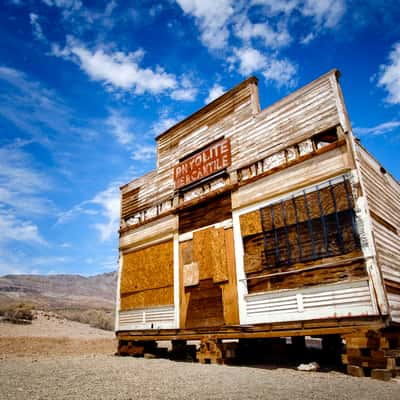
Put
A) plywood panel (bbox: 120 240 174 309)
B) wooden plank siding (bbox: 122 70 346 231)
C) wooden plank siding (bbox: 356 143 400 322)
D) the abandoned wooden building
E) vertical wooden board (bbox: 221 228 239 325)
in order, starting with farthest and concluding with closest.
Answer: plywood panel (bbox: 120 240 174 309) < vertical wooden board (bbox: 221 228 239 325) < wooden plank siding (bbox: 122 70 346 231) < wooden plank siding (bbox: 356 143 400 322) < the abandoned wooden building

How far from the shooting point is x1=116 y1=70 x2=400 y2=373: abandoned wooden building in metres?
7.50

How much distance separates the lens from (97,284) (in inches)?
4759

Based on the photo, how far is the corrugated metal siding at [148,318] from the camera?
37.9 ft

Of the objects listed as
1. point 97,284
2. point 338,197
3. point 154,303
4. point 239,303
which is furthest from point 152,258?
point 97,284

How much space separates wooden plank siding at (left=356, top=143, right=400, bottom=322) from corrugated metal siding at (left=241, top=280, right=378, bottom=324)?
2.20 ft

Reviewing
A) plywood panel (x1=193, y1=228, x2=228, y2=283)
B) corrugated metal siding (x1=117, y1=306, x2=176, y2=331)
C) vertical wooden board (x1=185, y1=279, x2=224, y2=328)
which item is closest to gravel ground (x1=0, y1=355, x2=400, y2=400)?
vertical wooden board (x1=185, y1=279, x2=224, y2=328)

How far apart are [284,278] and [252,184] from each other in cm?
305

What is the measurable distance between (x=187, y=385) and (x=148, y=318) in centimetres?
688

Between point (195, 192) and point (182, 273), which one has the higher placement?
point (195, 192)

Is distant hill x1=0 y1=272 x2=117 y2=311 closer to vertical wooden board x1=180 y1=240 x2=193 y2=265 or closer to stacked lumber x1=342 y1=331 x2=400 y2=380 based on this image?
vertical wooden board x1=180 y1=240 x2=193 y2=265

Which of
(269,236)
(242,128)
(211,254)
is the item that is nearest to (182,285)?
(211,254)

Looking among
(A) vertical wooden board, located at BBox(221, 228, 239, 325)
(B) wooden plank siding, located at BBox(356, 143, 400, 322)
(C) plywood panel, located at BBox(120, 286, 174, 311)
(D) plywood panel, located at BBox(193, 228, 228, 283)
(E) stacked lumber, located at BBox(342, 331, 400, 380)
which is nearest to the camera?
(E) stacked lumber, located at BBox(342, 331, 400, 380)

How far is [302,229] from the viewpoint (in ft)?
28.2

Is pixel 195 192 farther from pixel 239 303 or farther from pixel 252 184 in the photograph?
pixel 239 303
